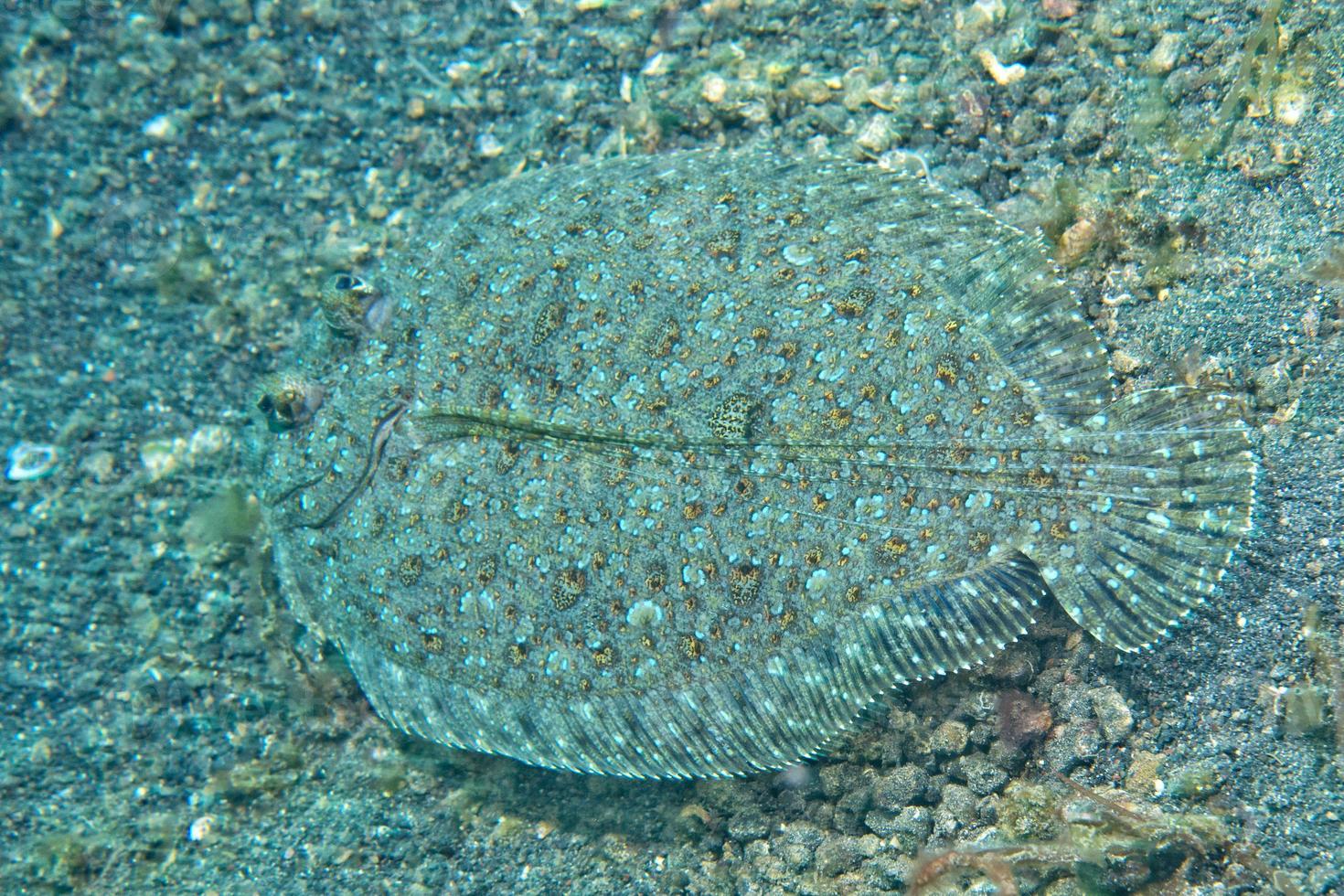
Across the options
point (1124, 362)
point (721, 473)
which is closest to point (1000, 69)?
point (1124, 362)

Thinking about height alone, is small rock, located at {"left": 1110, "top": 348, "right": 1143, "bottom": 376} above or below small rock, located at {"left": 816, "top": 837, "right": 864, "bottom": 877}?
above

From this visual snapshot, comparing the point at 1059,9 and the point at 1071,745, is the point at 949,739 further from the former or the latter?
the point at 1059,9

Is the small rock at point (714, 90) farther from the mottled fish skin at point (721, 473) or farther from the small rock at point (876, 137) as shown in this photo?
the mottled fish skin at point (721, 473)

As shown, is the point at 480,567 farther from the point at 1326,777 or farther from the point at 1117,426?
the point at 1326,777

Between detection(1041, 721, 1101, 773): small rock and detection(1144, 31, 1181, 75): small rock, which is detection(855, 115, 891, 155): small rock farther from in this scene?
detection(1041, 721, 1101, 773): small rock

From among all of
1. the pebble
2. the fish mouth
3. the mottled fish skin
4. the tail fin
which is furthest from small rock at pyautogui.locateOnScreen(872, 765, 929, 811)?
the pebble

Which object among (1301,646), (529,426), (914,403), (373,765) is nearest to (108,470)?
(373,765)

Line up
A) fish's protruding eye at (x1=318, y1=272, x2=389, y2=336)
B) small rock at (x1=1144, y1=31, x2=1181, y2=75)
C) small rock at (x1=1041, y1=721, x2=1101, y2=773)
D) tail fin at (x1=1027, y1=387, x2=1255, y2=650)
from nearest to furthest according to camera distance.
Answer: tail fin at (x1=1027, y1=387, x2=1255, y2=650) < small rock at (x1=1041, y1=721, x2=1101, y2=773) < fish's protruding eye at (x1=318, y1=272, x2=389, y2=336) < small rock at (x1=1144, y1=31, x2=1181, y2=75)
